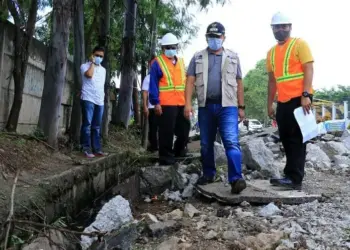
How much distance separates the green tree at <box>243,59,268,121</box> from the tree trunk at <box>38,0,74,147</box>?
164 feet

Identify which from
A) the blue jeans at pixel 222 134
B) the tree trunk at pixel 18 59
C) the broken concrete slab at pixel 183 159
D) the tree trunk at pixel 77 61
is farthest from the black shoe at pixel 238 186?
the tree trunk at pixel 18 59

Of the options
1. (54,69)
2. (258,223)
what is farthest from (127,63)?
(258,223)

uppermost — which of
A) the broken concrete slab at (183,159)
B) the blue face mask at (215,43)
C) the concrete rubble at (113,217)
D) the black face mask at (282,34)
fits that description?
the black face mask at (282,34)

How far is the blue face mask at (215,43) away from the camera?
4.56 m

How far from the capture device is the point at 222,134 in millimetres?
4555

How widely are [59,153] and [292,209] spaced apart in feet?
9.66

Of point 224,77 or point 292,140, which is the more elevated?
point 224,77

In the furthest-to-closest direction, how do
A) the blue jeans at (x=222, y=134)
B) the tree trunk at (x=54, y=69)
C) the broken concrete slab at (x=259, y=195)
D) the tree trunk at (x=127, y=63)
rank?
the tree trunk at (x=127, y=63) < the tree trunk at (x=54, y=69) < the blue jeans at (x=222, y=134) < the broken concrete slab at (x=259, y=195)

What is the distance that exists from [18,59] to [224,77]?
304cm

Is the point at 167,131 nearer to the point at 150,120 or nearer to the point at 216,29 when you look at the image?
the point at 216,29

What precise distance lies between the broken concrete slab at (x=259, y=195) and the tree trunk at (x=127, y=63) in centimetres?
505

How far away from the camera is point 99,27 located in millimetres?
7859

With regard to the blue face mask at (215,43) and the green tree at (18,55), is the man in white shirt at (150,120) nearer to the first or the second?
the green tree at (18,55)

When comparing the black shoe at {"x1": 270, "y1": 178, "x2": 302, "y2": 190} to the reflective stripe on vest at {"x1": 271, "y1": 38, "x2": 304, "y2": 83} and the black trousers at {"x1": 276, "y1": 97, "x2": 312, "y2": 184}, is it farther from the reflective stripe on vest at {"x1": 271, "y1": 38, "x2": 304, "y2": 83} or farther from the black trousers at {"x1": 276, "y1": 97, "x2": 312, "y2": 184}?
the reflective stripe on vest at {"x1": 271, "y1": 38, "x2": 304, "y2": 83}
